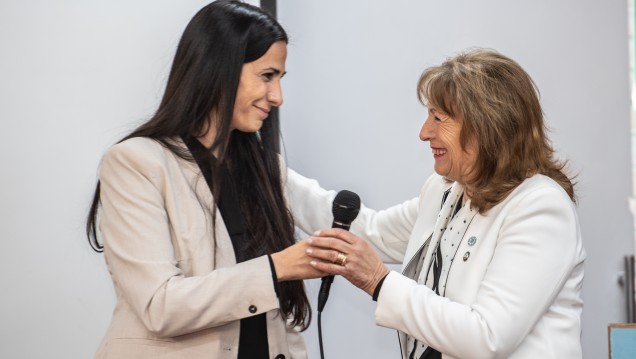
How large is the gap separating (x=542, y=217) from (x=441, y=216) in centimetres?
38

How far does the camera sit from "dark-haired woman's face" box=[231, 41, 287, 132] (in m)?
1.92

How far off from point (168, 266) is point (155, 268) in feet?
0.10

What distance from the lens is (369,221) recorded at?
255cm

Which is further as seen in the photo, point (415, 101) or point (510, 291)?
point (415, 101)

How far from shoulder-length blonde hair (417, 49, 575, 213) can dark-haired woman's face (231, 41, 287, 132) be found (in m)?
0.42

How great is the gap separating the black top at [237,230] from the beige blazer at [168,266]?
0.05m

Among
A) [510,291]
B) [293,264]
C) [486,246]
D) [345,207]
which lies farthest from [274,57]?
[510,291]

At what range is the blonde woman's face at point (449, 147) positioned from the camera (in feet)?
6.54

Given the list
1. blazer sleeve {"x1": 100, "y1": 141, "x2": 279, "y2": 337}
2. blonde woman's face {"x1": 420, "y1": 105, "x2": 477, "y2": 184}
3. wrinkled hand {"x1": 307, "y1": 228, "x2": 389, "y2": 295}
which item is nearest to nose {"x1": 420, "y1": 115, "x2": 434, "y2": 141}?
blonde woman's face {"x1": 420, "y1": 105, "x2": 477, "y2": 184}

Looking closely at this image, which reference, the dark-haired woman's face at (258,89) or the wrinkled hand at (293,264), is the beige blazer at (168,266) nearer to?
the wrinkled hand at (293,264)

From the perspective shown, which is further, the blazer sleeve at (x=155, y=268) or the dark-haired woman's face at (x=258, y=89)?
the dark-haired woman's face at (x=258, y=89)

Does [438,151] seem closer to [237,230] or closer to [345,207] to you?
[345,207]

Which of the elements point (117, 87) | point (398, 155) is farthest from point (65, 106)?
point (398, 155)

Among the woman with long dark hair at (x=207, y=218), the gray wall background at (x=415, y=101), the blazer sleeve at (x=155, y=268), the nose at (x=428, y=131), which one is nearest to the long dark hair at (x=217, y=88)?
the woman with long dark hair at (x=207, y=218)
